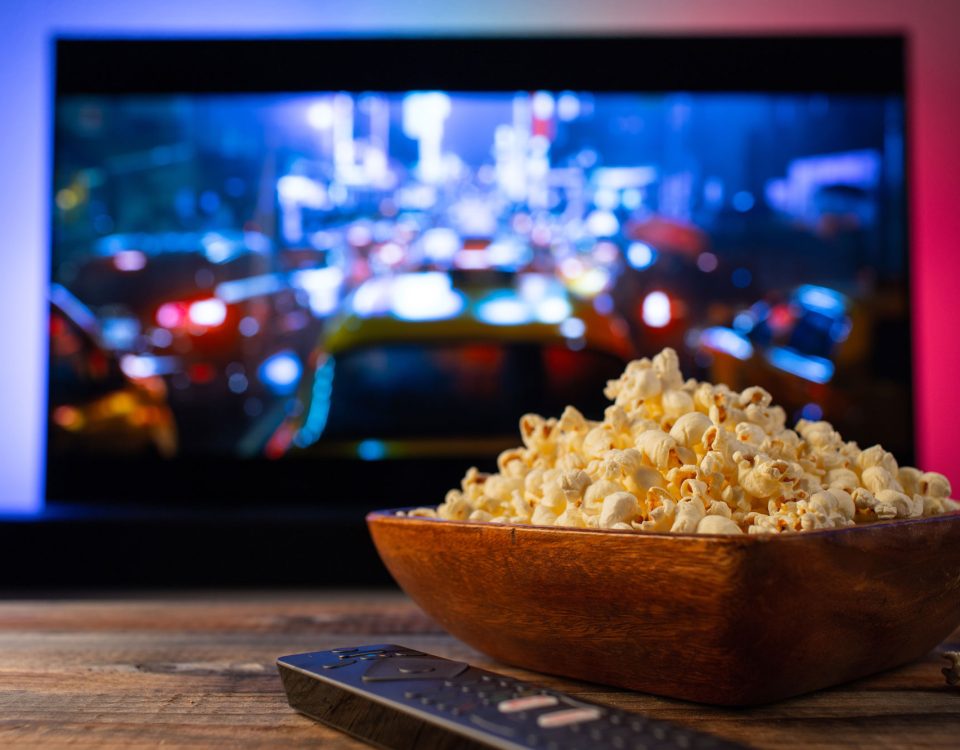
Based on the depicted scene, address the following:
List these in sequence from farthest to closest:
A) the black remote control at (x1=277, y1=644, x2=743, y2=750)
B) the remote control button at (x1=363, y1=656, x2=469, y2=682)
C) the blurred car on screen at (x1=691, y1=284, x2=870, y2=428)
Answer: the blurred car on screen at (x1=691, y1=284, x2=870, y2=428) → the remote control button at (x1=363, y1=656, x2=469, y2=682) → the black remote control at (x1=277, y1=644, x2=743, y2=750)

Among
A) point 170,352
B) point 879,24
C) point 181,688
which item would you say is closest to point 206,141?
point 170,352

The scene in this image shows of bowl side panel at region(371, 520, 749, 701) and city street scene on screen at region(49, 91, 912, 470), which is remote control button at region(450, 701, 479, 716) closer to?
bowl side panel at region(371, 520, 749, 701)

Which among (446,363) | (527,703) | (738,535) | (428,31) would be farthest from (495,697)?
(428,31)

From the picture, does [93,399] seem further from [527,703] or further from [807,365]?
[527,703]

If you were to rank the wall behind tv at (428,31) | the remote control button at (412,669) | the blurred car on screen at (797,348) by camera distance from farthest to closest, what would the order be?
the wall behind tv at (428,31), the blurred car on screen at (797,348), the remote control button at (412,669)

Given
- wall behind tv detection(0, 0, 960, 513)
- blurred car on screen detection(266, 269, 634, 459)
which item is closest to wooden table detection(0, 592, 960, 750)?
blurred car on screen detection(266, 269, 634, 459)

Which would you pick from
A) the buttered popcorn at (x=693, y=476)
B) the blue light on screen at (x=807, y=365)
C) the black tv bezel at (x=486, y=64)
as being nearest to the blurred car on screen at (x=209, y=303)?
the black tv bezel at (x=486, y=64)

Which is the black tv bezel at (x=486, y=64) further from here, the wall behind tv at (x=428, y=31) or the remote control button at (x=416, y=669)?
the remote control button at (x=416, y=669)
